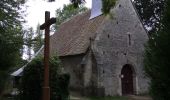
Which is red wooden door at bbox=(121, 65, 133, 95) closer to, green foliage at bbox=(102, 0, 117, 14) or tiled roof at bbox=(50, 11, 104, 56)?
tiled roof at bbox=(50, 11, 104, 56)

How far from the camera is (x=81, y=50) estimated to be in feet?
86.7

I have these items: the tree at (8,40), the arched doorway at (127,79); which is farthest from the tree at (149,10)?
the tree at (8,40)

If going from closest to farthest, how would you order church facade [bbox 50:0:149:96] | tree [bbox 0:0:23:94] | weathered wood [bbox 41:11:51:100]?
weathered wood [bbox 41:11:51:100], tree [bbox 0:0:23:94], church facade [bbox 50:0:149:96]

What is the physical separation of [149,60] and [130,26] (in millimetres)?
15718

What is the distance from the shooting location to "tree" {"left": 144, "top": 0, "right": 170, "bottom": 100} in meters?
12.7

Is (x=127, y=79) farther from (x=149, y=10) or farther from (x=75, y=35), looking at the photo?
(x=149, y=10)

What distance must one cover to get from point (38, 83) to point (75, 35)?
1432cm

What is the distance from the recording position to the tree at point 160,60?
41.7ft

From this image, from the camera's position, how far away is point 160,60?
12820mm

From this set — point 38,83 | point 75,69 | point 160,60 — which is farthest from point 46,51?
point 75,69

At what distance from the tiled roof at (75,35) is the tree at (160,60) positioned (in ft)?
41.6

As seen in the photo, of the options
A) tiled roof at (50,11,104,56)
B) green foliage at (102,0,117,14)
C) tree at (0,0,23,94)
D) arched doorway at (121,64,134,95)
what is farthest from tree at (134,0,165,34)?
green foliage at (102,0,117,14)

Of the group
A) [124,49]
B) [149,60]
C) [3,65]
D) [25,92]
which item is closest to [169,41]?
[149,60]

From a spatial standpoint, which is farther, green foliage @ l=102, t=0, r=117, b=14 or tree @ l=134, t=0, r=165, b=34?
tree @ l=134, t=0, r=165, b=34
